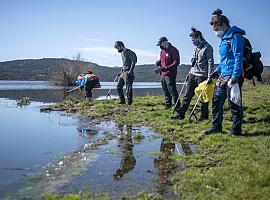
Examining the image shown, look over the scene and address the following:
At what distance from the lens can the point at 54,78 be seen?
172 feet

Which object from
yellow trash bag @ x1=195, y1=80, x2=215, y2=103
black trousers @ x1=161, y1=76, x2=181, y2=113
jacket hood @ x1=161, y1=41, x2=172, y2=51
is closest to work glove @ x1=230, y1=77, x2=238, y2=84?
yellow trash bag @ x1=195, y1=80, x2=215, y2=103

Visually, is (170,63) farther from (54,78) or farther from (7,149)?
(54,78)

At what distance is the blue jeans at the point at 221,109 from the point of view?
8.03 metres

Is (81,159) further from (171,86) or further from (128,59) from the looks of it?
(128,59)

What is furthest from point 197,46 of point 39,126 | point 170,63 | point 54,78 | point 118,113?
point 54,78

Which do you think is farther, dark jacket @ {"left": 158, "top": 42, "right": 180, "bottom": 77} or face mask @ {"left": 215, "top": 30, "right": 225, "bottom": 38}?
dark jacket @ {"left": 158, "top": 42, "right": 180, "bottom": 77}

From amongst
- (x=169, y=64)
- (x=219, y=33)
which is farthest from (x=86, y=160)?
(x=169, y=64)

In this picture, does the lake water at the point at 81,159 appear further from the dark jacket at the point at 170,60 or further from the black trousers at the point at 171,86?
the dark jacket at the point at 170,60

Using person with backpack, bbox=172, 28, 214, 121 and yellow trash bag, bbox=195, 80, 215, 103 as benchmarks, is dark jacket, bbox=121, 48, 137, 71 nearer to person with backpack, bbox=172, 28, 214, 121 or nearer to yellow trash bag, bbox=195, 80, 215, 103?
person with backpack, bbox=172, 28, 214, 121

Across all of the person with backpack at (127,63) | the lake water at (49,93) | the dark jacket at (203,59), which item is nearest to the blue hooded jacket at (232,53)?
the dark jacket at (203,59)

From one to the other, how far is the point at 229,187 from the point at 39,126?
7.94 m

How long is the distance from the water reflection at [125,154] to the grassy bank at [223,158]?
0.92 metres

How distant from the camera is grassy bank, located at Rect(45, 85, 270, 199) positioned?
16.1 ft

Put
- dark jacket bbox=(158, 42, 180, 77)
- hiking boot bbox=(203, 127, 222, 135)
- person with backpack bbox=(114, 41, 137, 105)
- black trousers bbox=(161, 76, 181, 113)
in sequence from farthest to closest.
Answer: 1. person with backpack bbox=(114, 41, 137, 105)
2. dark jacket bbox=(158, 42, 180, 77)
3. black trousers bbox=(161, 76, 181, 113)
4. hiking boot bbox=(203, 127, 222, 135)
